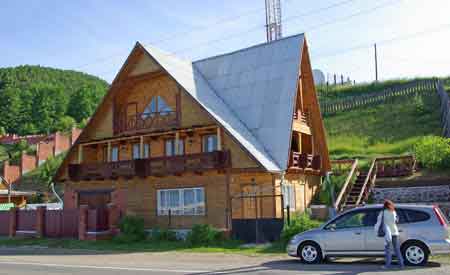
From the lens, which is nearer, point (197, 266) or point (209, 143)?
point (197, 266)

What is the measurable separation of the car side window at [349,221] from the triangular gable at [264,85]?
311 inches

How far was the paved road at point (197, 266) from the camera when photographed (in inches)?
489

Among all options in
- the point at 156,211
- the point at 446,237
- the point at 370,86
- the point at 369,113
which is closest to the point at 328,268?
the point at 446,237

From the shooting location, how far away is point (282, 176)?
22672 millimetres

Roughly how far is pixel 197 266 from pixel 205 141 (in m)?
11.9

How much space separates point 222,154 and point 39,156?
1576 inches

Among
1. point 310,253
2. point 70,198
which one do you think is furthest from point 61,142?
point 310,253

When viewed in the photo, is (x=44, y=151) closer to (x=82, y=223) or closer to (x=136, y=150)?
(x=136, y=150)

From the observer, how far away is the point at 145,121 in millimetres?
26078

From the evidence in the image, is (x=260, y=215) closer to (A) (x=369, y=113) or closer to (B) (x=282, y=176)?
(B) (x=282, y=176)

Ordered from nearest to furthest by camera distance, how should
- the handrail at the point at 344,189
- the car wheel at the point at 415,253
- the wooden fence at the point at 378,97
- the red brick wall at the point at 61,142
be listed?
the car wheel at the point at 415,253
the handrail at the point at 344,189
the wooden fence at the point at 378,97
the red brick wall at the point at 61,142

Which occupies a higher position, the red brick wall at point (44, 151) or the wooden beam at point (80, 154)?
the red brick wall at point (44, 151)

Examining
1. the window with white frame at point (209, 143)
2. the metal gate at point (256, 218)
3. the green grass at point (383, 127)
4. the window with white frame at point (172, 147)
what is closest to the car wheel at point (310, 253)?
the metal gate at point (256, 218)

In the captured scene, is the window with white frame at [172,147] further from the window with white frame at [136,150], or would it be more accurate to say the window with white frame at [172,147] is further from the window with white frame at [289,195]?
the window with white frame at [289,195]
